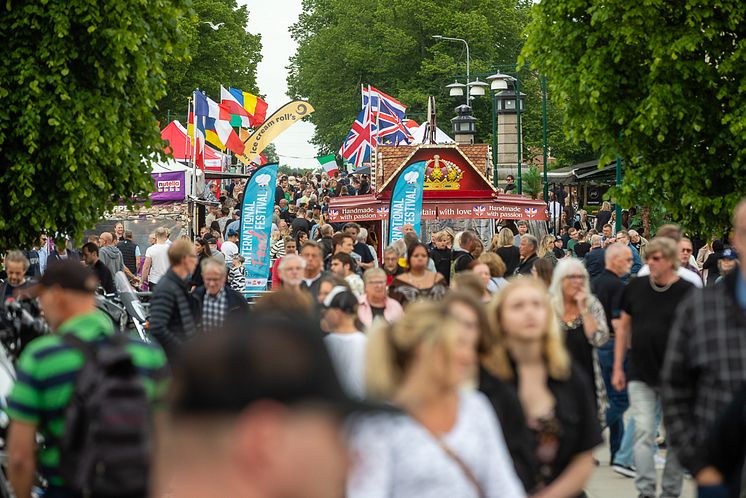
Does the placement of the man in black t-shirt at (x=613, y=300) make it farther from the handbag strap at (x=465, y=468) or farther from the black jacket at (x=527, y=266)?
the handbag strap at (x=465, y=468)

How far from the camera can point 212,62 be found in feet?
221

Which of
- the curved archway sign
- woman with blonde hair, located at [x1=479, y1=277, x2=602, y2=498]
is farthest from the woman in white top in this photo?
the curved archway sign

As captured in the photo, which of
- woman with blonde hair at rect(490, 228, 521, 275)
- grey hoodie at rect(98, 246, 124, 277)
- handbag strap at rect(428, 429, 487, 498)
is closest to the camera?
handbag strap at rect(428, 429, 487, 498)

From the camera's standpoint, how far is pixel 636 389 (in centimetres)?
980

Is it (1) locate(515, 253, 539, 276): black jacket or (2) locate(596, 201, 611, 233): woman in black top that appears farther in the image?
(2) locate(596, 201, 611, 233): woman in black top

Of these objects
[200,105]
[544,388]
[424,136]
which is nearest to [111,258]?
[200,105]

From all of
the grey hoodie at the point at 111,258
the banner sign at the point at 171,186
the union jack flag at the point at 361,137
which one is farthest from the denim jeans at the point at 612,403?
the union jack flag at the point at 361,137

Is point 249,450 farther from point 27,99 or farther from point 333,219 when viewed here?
point 333,219

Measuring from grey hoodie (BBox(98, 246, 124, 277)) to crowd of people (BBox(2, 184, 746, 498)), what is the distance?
6312 mm

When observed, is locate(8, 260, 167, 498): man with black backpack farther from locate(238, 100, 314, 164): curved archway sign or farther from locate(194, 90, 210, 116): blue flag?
locate(238, 100, 314, 164): curved archway sign

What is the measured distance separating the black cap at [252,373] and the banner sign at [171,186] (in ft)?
91.8

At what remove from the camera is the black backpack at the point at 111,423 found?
16.6ft

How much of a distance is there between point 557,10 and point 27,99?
8.65 meters

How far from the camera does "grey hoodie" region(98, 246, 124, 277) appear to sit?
68.3ft
